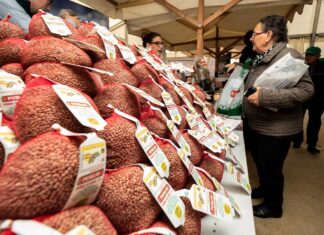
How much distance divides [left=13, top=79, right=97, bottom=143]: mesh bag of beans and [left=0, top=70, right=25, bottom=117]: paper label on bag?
0.16 feet

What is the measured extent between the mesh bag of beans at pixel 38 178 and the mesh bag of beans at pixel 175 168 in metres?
0.30

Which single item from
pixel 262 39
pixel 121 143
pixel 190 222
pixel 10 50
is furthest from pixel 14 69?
pixel 262 39

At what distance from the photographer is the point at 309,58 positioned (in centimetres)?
336

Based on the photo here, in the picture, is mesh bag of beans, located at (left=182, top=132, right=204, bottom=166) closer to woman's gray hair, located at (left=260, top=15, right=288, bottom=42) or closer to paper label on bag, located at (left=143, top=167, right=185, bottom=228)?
paper label on bag, located at (left=143, top=167, right=185, bottom=228)

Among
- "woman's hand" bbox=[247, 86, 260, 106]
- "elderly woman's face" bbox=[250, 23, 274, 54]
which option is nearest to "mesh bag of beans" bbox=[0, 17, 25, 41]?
"woman's hand" bbox=[247, 86, 260, 106]

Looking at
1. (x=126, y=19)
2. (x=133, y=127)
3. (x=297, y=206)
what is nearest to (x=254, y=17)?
(x=126, y=19)

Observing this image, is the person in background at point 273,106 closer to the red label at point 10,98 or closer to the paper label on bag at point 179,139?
the paper label on bag at point 179,139

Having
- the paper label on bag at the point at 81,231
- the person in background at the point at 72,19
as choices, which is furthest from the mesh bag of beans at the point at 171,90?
the paper label on bag at the point at 81,231

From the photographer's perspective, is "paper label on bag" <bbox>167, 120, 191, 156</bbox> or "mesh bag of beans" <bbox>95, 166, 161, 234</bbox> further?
"paper label on bag" <bbox>167, 120, 191, 156</bbox>

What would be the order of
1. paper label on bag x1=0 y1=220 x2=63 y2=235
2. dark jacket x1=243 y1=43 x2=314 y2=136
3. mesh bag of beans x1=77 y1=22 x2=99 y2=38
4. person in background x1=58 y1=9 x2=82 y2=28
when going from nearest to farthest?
paper label on bag x1=0 y1=220 x2=63 y2=235 < mesh bag of beans x1=77 y1=22 x2=99 y2=38 < person in background x1=58 y1=9 x2=82 y2=28 < dark jacket x1=243 y1=43 x2=314 y2=136

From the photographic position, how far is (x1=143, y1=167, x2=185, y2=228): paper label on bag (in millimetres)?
499

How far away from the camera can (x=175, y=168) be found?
0.64 metres

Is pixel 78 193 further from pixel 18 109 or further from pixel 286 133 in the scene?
pixel 286 133

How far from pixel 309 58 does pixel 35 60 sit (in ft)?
12.1
